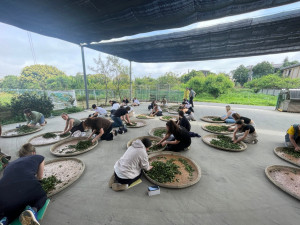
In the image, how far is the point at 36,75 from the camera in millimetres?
33531

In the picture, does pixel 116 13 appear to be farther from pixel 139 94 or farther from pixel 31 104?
pixel 139 94

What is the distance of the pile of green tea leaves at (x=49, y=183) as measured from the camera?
215 cm

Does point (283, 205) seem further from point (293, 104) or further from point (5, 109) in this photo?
point (293, 104)

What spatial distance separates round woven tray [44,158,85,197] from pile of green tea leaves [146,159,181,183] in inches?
59.9

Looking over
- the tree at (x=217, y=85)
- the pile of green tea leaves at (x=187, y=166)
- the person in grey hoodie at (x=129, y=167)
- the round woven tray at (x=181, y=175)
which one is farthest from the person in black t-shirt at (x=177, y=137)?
the tree at (x=217, y=85)

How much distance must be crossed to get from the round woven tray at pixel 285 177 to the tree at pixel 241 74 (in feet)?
148

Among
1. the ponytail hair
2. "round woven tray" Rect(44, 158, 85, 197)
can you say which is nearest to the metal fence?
"round woven tray" Rect(44, 158, 85, 197)

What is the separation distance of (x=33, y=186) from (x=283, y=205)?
3.79 m

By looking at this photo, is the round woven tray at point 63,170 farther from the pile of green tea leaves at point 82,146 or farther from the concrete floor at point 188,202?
the pile of green tea leaves at point 82,146

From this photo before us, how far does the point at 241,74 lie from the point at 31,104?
48.6 meters

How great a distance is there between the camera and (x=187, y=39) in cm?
700

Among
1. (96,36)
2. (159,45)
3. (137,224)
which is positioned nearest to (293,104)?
(159,45)

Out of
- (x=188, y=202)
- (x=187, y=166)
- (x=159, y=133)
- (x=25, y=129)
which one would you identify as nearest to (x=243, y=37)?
(x=159, y=133)

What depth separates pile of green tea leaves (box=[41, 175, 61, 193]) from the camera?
2152mm
